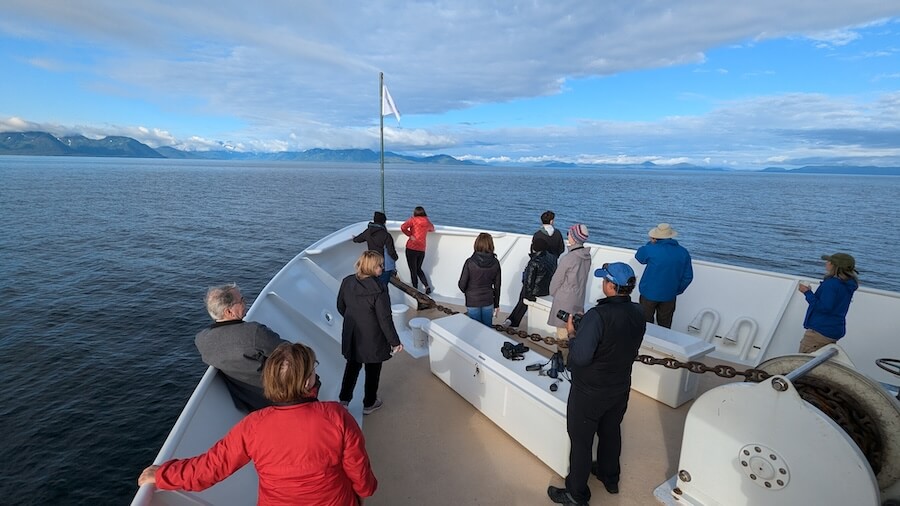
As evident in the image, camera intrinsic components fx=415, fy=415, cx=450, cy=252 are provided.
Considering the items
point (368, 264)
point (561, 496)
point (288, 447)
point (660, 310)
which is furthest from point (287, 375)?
point (660, 310)

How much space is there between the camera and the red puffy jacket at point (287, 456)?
153cm

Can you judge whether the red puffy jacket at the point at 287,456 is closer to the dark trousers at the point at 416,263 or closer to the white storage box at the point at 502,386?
the white storage box at the point at 502,386

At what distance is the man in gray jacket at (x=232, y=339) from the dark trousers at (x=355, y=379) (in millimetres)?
1036

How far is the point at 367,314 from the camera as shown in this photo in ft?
11.0

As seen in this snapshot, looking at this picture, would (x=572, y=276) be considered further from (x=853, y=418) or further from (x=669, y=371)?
(x=853, y=418)

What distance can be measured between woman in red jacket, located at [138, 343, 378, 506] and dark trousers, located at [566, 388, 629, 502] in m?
1.52

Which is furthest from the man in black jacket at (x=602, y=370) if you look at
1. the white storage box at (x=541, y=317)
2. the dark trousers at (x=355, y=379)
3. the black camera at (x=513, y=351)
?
the white storage box at (x=541, y=317)

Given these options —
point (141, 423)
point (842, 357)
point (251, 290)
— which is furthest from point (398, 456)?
point (251, 290)

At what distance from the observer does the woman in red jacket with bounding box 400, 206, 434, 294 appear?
22.7ft

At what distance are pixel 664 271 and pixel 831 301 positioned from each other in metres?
1.38

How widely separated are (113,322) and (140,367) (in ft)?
9.56

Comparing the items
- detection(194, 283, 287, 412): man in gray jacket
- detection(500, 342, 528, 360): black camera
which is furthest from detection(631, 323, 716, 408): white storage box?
detection(194, 283, 287, 412): man in gray jacket

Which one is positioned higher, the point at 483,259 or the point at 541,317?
the point at 483,259

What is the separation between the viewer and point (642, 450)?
350 centimetres
